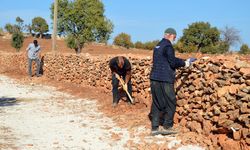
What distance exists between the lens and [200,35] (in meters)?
32.4

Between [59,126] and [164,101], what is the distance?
239cm

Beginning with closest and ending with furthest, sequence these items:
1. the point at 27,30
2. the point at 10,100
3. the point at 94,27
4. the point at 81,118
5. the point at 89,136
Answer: the point at 89,136, the point at 81,118, the point at 10,100, the point at 94,27, the point at 27,30

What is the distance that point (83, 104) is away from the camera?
11.2m

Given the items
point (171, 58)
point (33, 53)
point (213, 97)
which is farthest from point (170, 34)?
point (33, 53)

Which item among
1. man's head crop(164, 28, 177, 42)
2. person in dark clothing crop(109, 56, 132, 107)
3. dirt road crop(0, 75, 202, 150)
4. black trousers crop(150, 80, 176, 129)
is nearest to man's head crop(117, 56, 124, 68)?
person in dark clothing crop(109, 56, 132, 107)

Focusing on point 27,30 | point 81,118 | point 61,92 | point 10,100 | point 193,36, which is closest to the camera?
point 81,118

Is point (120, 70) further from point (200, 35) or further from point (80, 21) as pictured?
point (80, 21)

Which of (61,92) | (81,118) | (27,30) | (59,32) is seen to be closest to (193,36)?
(59,32)

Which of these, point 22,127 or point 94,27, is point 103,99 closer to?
point 22,127

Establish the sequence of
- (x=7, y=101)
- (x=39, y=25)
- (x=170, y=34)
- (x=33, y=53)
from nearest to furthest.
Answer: (x=170, y=34) < (x=7, y=101) < (x=33, y=53) < (x=39, y=25)

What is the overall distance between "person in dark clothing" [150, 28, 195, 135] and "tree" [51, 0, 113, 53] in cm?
3220

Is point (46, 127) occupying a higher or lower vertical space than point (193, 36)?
lower

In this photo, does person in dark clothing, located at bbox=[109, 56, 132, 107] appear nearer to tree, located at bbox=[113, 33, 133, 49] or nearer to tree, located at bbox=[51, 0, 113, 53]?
tree, located at bbox=[51, 0, 113, 53]

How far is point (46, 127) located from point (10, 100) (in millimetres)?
4360
